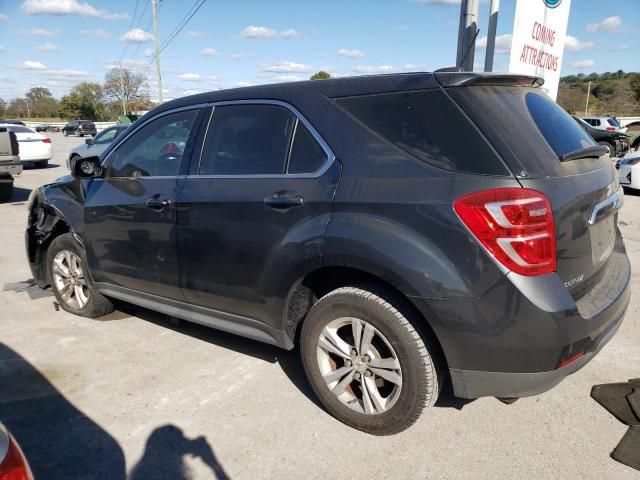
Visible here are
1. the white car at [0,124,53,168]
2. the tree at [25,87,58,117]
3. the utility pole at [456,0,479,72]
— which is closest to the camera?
the utility pole at [456,0,479,72]

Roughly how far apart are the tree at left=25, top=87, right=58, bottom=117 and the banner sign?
10073cm

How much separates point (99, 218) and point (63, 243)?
0.76 metres

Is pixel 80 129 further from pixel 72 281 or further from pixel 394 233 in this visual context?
pixel 394 233

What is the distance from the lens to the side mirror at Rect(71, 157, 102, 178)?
3852 mm

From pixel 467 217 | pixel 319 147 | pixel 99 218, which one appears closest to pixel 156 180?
pixel 99 218

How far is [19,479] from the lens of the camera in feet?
4.57

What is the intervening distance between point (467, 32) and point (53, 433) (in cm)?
647

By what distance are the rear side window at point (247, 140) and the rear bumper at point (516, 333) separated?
121cm

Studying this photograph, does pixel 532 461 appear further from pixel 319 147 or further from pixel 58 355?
pixel 58 355

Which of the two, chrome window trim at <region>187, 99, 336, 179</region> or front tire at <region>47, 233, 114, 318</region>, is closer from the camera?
chrome window trim at <region>187, 99, 336, 179</region>

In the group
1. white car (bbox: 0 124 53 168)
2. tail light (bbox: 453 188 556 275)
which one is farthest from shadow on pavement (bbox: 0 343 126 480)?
white car (bbox: 0 124 53 168)

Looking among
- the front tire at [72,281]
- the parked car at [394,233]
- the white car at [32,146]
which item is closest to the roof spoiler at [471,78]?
the parked car at [394,233]

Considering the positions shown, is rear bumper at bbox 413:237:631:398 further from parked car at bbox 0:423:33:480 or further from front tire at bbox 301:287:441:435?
parked car at bbox 0:423:33:480

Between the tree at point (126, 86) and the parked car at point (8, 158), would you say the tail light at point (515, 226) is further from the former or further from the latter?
the tree at point (126, 86)
